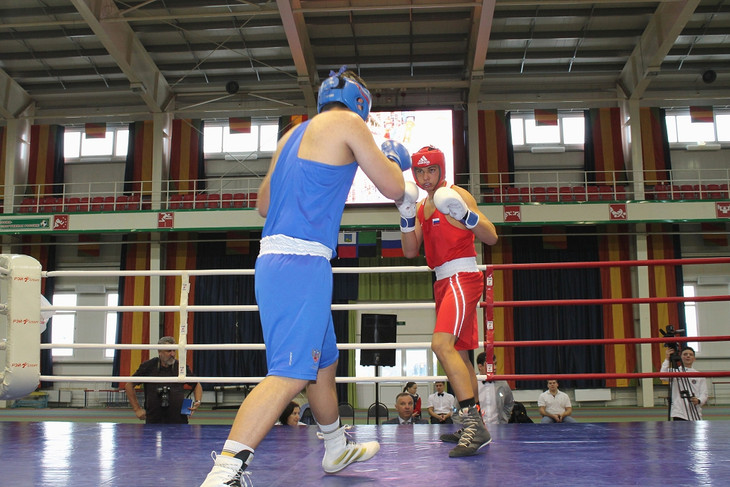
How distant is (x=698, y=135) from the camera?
45.8 ft

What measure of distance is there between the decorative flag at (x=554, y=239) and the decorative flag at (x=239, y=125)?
7027mm

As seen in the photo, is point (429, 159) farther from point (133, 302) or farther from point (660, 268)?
point (133, 302)

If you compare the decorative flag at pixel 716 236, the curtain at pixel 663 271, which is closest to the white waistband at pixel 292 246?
the curtain at pixel 663 271

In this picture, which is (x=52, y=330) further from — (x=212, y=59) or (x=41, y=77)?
(x=212, y=59)

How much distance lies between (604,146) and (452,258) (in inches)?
472

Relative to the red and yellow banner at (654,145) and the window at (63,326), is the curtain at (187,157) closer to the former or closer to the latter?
the window at (63,326)

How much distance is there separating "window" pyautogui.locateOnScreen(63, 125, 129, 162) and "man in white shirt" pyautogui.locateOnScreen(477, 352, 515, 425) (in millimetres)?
11555

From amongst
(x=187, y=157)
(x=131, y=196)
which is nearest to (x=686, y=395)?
(x=187, y=157)

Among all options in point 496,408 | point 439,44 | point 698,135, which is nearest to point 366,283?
point 439,44

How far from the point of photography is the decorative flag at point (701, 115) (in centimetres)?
1354

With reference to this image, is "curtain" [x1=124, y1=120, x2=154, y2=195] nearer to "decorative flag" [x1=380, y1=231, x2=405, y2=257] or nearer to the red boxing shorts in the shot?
"decorative flag" [x1=380, y1=231, x2=405, y2=257]

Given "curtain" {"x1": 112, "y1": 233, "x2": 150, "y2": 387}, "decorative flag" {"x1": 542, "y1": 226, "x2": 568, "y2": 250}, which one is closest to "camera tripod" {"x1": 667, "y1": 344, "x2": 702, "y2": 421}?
"decorative flag" {"x1": 542, "y1": 226, "x2": 568, "y2": 250}

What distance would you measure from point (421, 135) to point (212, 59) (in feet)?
16.2

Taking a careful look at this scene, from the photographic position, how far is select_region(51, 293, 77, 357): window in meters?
13.9
